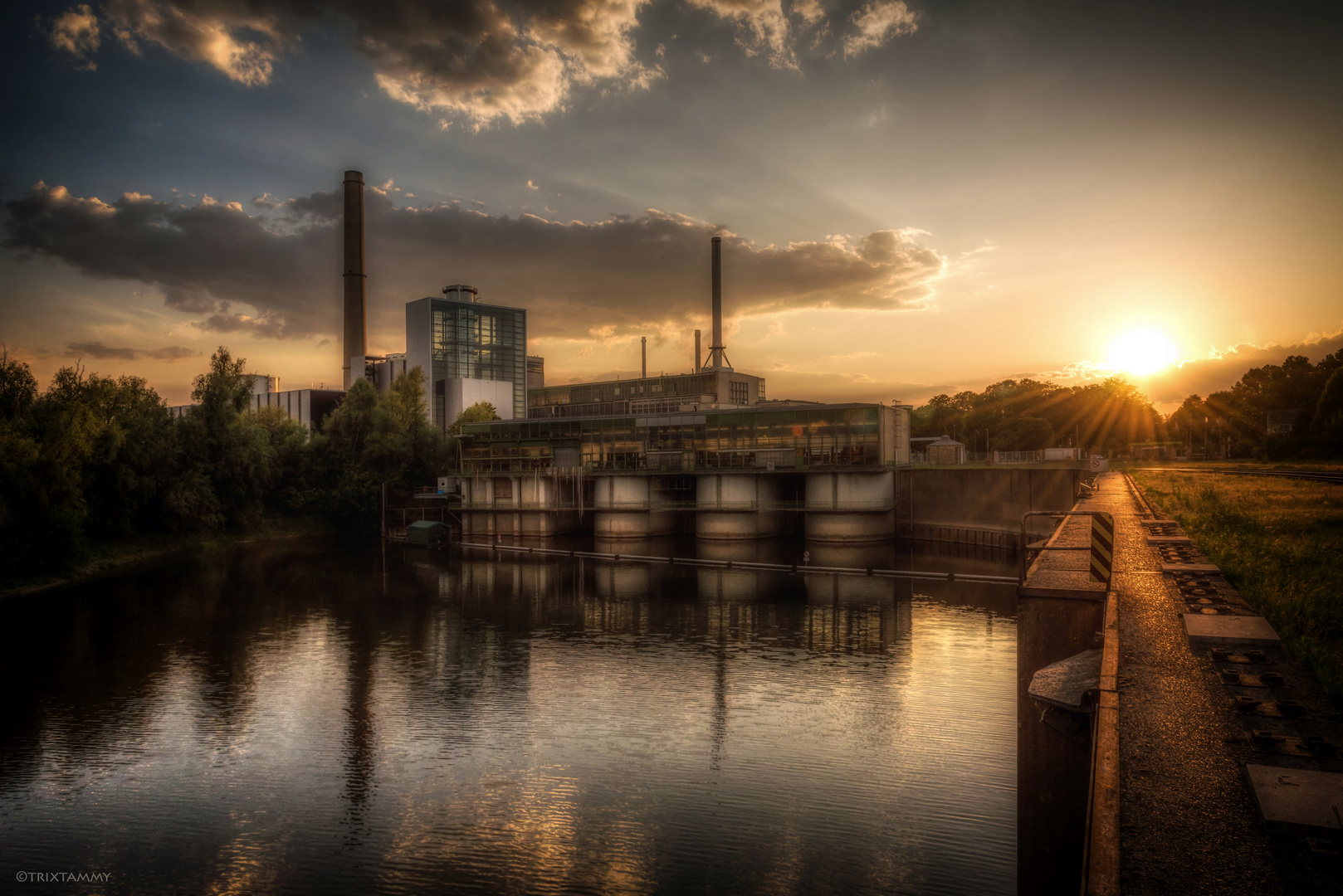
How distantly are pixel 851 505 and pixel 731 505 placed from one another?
11202 millimetres

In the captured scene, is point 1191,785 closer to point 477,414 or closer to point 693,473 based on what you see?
point 693,473

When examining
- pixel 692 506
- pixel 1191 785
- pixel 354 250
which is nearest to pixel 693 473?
pixel 692 506

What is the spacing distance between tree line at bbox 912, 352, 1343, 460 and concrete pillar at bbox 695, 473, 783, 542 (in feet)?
229

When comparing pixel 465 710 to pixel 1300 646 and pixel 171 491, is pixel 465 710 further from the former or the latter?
pixel 171 491

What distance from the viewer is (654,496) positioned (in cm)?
7875

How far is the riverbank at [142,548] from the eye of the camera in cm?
5019

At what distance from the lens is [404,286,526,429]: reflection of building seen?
431 feet

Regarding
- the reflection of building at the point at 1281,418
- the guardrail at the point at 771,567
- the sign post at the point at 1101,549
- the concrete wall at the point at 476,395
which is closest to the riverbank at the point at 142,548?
the guardrail at the point at 771,567

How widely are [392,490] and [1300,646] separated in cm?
8945

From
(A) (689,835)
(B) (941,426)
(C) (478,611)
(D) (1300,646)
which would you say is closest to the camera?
(D) (1300,646)

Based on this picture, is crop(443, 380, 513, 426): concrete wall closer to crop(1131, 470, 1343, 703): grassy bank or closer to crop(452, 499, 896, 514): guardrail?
crop(452, 499, 896, 514): guardrail

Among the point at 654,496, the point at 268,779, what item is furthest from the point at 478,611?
the point at 654,496

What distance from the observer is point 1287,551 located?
791 inches

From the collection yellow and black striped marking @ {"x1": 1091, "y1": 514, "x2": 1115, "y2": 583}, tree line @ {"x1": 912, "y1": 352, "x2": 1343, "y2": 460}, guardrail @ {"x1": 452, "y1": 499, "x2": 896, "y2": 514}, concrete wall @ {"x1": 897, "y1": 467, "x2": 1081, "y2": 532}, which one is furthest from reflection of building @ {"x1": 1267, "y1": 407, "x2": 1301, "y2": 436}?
yellow and black striped marking @ {"x1": 1091, "y1": 514, "x2": 1115, "y2": 583}
